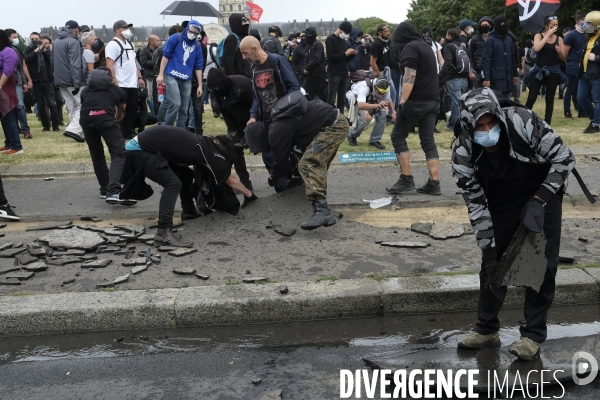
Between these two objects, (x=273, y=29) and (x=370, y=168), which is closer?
(x=370, y=168)

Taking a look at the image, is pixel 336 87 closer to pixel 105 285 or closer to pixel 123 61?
pixel 123 61

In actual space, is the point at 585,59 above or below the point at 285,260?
above

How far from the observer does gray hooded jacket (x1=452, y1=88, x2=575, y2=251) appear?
3.82 m

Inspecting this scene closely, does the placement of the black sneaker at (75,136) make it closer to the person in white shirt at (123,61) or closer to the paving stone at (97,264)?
the person in white shirt at (123,61)

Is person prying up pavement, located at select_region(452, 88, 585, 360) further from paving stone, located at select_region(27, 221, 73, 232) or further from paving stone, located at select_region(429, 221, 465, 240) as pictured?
paving stone, located at select_region(27, 221, 73, 232)

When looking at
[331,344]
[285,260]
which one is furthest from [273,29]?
[331,344]

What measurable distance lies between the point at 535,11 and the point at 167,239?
889 centimetres

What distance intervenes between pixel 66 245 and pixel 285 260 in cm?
209

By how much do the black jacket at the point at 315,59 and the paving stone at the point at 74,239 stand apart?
847cm

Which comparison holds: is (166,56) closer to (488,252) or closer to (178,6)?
(178,6)

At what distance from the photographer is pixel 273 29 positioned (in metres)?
16.4

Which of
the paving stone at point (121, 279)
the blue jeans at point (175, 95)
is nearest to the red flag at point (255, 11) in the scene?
the blue jeans at point (175, 95)

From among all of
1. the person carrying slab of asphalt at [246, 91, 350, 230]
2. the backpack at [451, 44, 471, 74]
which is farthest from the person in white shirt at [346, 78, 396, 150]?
the person carrying slab of asphalt at [246, 91, 350, 230]

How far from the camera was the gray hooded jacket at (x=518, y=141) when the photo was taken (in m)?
3.82
